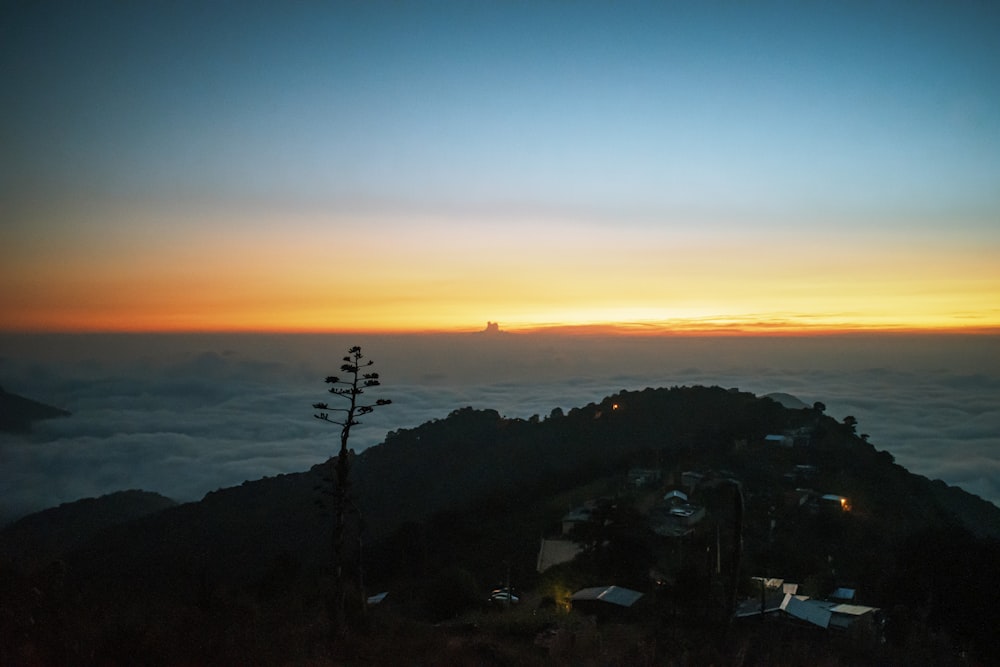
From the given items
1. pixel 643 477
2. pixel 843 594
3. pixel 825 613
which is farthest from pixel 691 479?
pixel 825 613

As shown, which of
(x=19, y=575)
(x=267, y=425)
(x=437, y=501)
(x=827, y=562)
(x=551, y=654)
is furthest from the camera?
(x=267, y=425)

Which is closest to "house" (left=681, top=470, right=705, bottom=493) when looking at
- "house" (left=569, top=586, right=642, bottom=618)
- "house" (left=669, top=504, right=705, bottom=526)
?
"house" (left=669, top=504, right=705, bottom=526)

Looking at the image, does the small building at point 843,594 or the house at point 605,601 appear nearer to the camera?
the house at point 605,601

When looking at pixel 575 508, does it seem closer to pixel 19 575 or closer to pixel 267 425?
pixel 19 575

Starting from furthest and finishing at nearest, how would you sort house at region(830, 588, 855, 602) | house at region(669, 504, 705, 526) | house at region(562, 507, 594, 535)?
house at region(562, 507, 594, 535), house at region(669, 504, 705, 526), house at region(830, 588, 855, 602)

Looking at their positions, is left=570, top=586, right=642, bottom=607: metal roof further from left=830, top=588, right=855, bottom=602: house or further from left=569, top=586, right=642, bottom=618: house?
left=830, top=588, right=855, bottom=602: house

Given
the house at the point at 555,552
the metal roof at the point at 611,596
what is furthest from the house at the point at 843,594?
the house at the point at 555,552

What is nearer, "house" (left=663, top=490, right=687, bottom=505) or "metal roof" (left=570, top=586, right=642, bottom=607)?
"metal roof" (left=570, top=586, right=642, bottom=607)

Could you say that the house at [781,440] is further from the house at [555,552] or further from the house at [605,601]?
the house at [605,601]

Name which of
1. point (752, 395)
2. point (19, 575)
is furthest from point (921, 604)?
point (752, 395)
